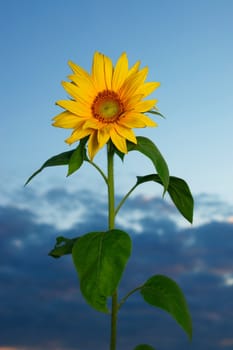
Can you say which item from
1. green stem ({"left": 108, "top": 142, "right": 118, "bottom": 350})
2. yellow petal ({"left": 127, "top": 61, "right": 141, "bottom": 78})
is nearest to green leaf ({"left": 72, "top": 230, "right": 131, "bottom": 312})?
green stem ({"left": 108, "top": 142, "right": 118, "bottom": 350})

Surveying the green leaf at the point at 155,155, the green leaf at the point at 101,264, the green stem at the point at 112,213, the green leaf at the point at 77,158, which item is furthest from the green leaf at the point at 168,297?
the green leaf at the point at 77,158

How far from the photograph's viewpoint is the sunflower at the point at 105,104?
3.30 m

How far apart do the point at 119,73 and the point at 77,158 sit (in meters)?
0.49

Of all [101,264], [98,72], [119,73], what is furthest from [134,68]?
[101,264]

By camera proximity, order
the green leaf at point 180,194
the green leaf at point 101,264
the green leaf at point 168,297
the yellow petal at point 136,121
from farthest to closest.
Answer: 1. the green leaf at point 180,194
2. the green leaf at point 168,297
3. the yellow petal at point 136,121
4. the green leaf at point 101,264

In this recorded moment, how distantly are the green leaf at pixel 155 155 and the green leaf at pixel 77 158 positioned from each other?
0.24 meters

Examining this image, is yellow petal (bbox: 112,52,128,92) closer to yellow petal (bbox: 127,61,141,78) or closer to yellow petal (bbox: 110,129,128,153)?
yellow petal (bbox: 127,61,141,78)

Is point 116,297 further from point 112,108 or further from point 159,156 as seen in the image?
point 112,108

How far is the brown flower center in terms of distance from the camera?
131 inches

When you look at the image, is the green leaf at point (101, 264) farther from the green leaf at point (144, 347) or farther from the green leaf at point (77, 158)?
the green leaf at point (144, 347)

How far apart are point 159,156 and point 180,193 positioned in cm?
46

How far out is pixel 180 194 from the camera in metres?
3.79

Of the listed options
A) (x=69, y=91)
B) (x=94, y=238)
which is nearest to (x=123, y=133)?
(x=69, y=91)

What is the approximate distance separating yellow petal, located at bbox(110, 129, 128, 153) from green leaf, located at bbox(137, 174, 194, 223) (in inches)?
→ 20.0
